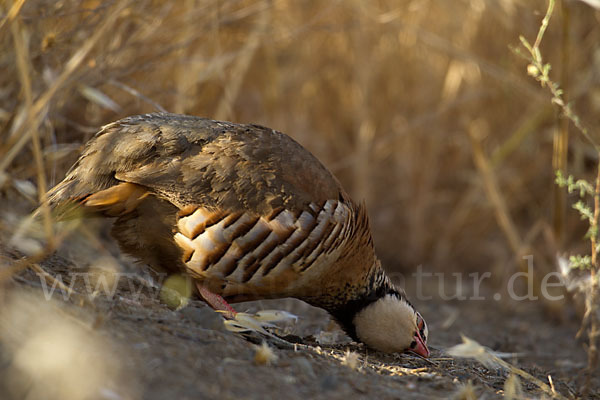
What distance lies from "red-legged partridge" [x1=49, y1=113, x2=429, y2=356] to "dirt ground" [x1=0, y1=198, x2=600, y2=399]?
0.23m

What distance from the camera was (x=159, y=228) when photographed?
10.3ft

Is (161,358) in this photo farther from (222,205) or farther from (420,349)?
(420,349)

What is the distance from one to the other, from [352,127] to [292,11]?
1213 mm

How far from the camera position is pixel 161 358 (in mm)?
2256

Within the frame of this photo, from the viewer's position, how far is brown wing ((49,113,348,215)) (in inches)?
121


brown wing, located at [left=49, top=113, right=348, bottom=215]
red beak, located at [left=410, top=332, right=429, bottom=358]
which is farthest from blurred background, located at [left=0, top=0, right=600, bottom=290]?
red beak, located at [left=410, top=332, right=429, bottom=358]

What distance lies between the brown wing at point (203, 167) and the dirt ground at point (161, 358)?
0.48 m

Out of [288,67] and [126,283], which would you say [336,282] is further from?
[288,67]

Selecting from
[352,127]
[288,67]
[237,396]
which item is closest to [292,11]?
[288,67]

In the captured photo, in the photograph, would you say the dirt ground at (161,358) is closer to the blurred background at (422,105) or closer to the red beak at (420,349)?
the red beak at (420,349)

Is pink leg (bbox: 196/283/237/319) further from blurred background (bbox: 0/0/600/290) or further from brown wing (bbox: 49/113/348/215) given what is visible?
blurred background (bbox: 0/0/600/290)

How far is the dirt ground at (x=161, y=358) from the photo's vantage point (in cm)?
201

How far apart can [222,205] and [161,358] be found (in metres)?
0.93

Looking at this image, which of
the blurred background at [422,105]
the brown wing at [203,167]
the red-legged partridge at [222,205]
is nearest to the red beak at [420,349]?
the red-legged partridge at [222,205]
